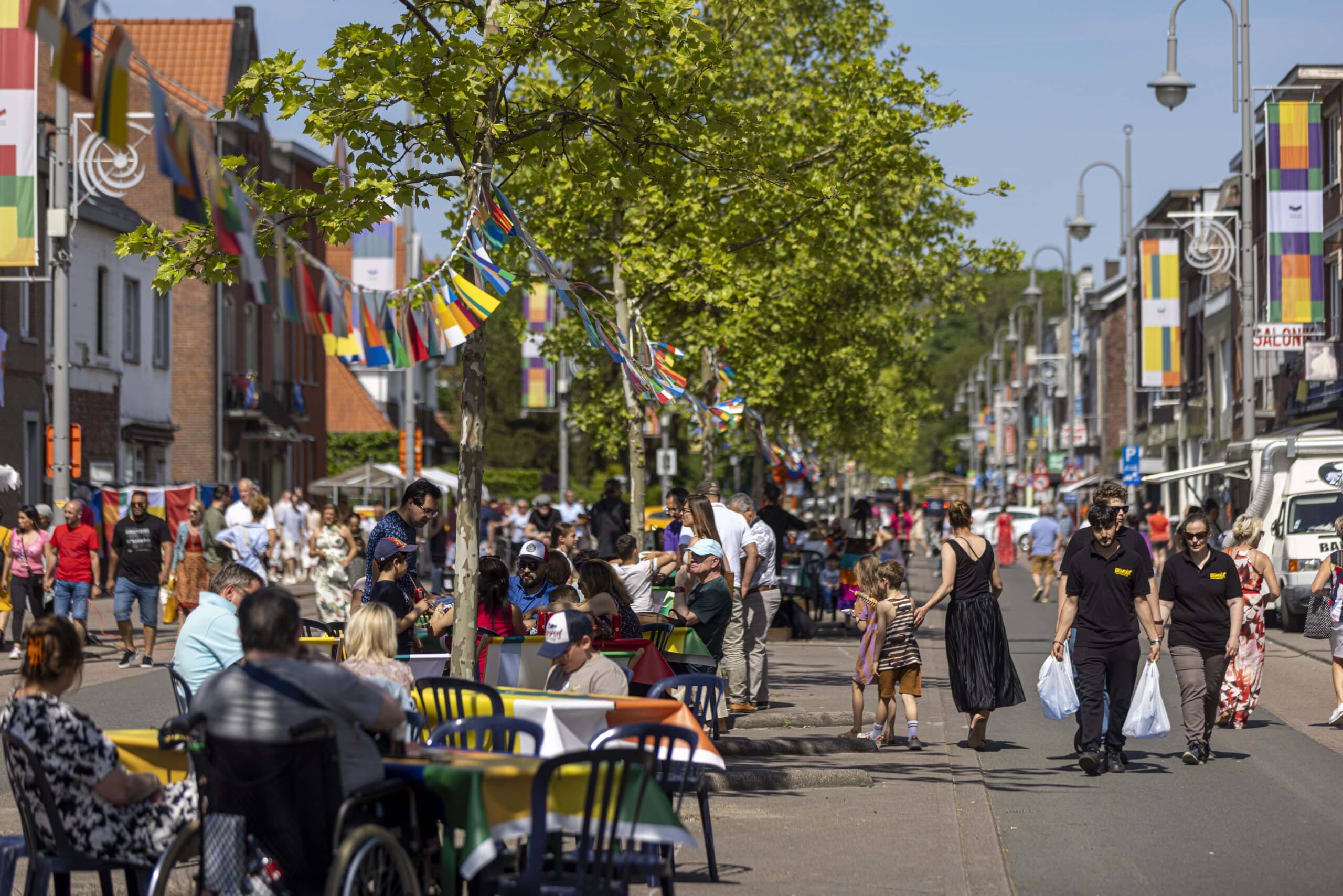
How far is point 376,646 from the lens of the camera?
22.8ft

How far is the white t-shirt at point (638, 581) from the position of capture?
1328 centimetres

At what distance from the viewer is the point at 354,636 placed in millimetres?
6957

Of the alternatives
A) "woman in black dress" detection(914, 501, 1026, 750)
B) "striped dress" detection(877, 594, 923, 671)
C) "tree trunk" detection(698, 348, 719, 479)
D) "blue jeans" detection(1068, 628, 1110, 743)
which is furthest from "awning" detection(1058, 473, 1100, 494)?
"blue jeans" detection(1068, 628, 1110, 743)

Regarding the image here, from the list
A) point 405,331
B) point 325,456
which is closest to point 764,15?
point 405,331

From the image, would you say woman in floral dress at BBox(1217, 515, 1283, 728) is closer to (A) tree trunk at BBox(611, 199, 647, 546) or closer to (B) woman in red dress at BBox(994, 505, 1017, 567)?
(A) tree trunk at BBox(611, 199, 647, 546)

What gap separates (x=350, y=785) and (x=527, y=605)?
6.22 m

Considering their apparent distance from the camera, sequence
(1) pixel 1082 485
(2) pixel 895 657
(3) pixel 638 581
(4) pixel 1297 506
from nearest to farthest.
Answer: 1. (2) pixel 895 657
2. (3) pixel 638 581
3. (4) pixel 1297 506
4. (1) pixel 1082 485

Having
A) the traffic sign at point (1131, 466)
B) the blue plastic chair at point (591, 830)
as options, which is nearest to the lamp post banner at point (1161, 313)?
the traffic sign at point (1131, 466)

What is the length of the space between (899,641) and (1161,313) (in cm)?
3975

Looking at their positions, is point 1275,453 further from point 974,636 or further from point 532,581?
point 532,581

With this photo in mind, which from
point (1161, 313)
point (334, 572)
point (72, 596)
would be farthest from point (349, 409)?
point (72, 596)

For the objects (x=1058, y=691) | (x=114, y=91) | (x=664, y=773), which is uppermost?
(x=114, y=91)

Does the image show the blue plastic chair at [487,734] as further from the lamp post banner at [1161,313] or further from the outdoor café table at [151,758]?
the lamp post banner at [1161,313]

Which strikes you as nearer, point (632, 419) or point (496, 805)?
point (496, 805)
